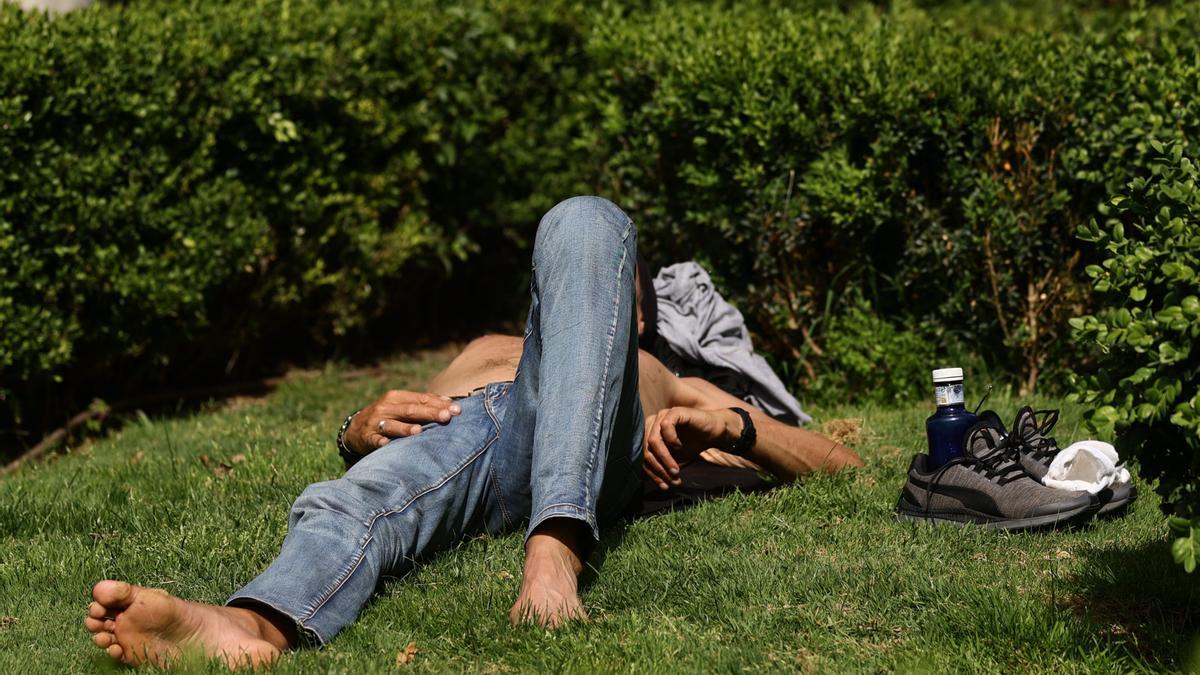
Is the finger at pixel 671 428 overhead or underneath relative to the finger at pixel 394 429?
underneath

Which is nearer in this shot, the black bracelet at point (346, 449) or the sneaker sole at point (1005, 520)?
the sneaker sole at point (1005, 520)

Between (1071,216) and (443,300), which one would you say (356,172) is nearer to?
(443,300)

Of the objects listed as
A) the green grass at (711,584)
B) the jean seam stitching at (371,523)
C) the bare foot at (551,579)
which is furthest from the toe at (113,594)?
the bare foot at (551,579)

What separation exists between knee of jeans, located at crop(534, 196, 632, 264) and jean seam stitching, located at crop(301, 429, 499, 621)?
59 cm

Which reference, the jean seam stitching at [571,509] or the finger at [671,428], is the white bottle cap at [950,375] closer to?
the finger at [671,428]

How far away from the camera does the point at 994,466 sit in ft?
12.3

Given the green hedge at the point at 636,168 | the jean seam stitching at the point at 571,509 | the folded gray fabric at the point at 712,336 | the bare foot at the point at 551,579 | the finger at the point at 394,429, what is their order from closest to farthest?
the bare foot at the point at 551,579, the jean seam stitching at the point at 571,509, the finger at the point at 394,429, the folded gray fabric at the point at 712,336, the green hedge at the point at 636,168

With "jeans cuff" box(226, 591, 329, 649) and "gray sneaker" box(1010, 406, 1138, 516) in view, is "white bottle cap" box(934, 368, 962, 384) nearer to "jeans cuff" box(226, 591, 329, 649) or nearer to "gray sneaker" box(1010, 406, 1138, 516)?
"gray sneaker" box(1010, 406, 1138, 516)

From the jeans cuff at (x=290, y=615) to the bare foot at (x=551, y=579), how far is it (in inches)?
18.5

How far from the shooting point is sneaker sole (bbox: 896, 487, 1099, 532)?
3611 millimetres

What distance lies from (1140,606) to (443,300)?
5945 millimetres

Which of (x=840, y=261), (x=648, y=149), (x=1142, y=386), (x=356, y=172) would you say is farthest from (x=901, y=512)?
(x=356, y=172)

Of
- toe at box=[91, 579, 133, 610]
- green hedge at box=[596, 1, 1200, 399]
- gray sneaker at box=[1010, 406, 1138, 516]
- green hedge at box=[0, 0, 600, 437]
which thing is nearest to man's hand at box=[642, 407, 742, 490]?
gray sneaker at box=[1010, 406, 1138, 516]

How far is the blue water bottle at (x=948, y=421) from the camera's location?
3926 millimetres
